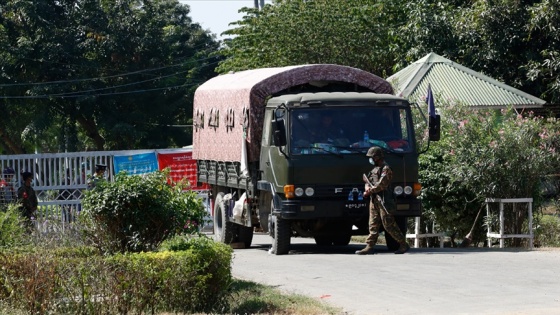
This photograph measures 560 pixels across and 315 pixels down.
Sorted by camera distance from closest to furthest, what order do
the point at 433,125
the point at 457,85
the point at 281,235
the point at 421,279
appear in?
the point at 421,279 → the point at 281,235 → the point at 433,125 → the point at 457,85

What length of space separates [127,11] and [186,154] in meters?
21.5

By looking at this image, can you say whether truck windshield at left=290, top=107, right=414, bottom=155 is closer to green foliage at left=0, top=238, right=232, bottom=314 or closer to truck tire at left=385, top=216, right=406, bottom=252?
truck tire at left=385, top=216, right=406, bottom=252

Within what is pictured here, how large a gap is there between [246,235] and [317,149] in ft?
14.0

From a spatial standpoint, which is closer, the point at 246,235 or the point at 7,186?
the point at 246,235

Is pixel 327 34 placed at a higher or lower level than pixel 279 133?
higher

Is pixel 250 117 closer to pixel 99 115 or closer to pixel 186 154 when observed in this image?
pixel 186 154

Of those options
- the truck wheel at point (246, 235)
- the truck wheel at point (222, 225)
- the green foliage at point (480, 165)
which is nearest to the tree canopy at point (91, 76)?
the truck wheel at point (222, 225)

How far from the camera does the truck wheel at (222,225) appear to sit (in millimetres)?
20906

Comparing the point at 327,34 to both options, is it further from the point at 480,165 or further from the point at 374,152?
the point at 374,152

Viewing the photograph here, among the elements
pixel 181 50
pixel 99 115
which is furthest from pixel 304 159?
pixel 181 50

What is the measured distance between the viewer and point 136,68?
49.2 meters

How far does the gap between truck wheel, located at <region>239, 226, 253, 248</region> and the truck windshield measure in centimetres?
405

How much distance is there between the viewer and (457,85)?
2902cm

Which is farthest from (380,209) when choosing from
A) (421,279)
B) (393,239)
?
(421,279)
